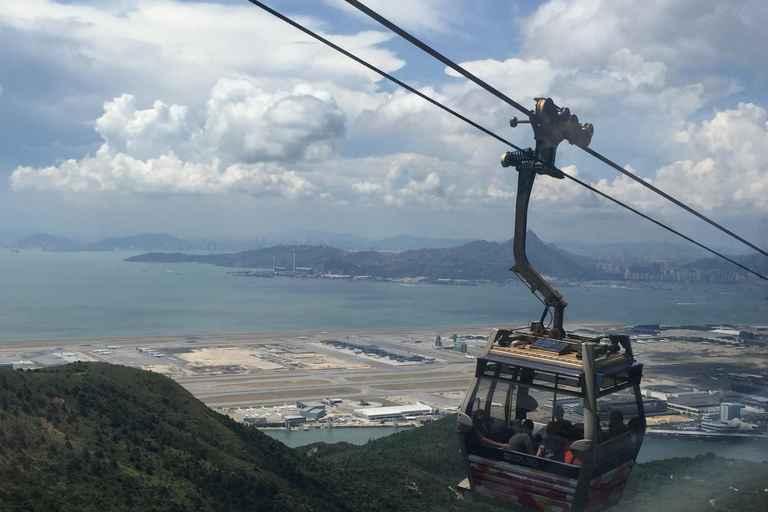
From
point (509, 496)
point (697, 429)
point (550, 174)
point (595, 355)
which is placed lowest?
point (697, 429)

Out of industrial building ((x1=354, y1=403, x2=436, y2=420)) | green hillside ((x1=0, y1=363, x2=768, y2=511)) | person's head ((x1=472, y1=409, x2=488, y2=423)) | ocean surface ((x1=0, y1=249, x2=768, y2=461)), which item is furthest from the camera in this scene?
ocean surface ((x1=0, y1=249, x2=768, y2=461))

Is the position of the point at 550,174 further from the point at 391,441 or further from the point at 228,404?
the point at 228,404

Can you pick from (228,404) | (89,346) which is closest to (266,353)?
(89,346)

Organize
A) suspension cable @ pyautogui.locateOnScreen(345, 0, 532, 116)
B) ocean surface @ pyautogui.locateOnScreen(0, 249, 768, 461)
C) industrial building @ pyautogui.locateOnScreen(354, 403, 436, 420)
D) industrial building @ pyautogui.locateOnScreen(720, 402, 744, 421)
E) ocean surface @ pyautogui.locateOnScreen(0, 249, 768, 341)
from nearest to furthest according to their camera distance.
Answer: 1. suspension cable @ pyautogui.locateOnScreen(345, 0, 532, 116)
2. industrial building @ pyautogui.locateOnScreen(354, 403, 436, 420)
3. industrial building @ pyautogui.locateOnScreen(720, 402, 744, 421)
4. ocean surface @ pyautogui.locateOnScreen(0, 249, 768, 461)
5. ocean surface @ pyautogui.locateOnScreen(0, 249, 768, 341)

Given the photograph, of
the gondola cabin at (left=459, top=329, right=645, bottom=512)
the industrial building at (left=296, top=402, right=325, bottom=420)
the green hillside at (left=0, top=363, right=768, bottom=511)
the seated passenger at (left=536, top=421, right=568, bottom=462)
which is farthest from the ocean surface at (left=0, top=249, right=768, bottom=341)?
the seated passenger at (left=536, top=421, right=568, bottom=462)

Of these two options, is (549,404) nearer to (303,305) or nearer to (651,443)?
(651,443)

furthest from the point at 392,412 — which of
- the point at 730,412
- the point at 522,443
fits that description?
the point at 522,443

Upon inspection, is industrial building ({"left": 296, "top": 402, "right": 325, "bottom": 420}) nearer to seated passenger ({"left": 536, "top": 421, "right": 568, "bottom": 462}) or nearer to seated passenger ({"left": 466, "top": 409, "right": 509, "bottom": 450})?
seated passenger ({"left": 466, "top": 409, "right": 509, "bottom": 450})
